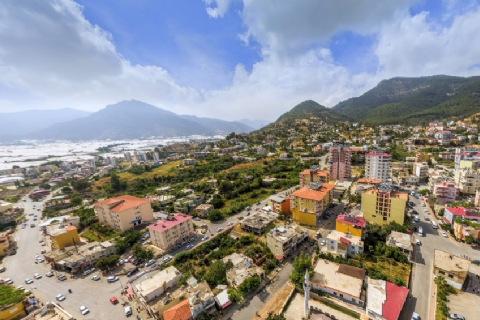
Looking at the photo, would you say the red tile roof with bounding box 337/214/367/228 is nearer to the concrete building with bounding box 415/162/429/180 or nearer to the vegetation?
the concrete building with bounding box 415/162/429/180

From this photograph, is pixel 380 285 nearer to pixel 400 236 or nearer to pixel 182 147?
pixel 400 236

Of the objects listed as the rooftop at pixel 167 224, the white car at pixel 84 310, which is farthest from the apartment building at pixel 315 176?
the white car at pixel 84 310

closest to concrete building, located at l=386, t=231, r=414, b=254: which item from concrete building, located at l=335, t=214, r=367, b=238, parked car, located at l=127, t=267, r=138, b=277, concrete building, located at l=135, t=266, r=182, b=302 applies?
concrete building, located at l=335, t=214, r=367, b=238

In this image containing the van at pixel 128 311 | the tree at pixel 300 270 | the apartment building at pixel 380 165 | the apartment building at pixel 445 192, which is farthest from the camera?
the apartment building at pixel 380 165

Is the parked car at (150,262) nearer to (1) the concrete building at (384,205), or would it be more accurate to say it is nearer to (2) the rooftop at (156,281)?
(2) the rooftop at (156,281)

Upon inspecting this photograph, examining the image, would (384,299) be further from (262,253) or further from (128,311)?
(128,311)

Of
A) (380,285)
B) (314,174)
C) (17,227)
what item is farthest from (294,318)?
(17,227)
